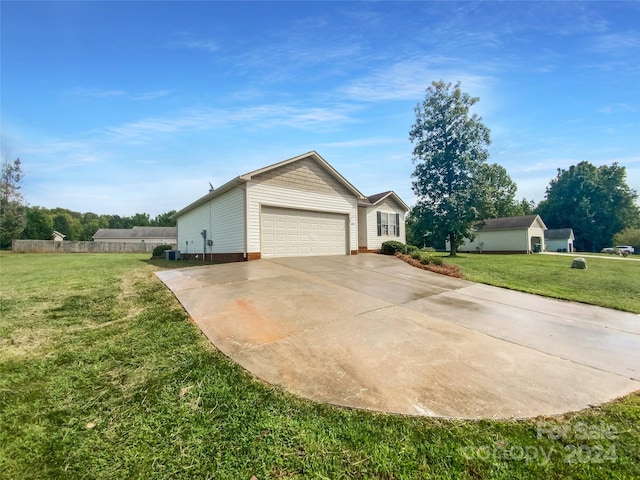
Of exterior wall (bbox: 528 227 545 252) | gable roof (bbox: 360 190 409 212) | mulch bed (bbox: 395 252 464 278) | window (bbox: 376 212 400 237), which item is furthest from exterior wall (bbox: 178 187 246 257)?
exterior wall (bbox: 528 227 545 252)

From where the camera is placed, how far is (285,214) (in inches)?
495

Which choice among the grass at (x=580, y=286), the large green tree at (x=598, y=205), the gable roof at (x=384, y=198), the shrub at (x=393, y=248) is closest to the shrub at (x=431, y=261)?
the grass at (x=580, y=286)

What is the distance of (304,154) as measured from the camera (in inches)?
511

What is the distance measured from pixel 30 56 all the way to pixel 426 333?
14.1m

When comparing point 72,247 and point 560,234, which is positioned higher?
point 560,234

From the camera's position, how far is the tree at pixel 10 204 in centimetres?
3184

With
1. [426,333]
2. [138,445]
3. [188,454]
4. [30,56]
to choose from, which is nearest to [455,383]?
[426,333]

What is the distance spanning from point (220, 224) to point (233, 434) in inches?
495

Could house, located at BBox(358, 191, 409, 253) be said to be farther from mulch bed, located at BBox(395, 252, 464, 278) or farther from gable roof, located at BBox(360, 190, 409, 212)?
mulch bed, located at BBox(395, 252, 464, 278)

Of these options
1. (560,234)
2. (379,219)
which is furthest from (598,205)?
(379,219)

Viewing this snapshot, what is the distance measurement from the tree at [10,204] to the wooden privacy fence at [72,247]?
5.13 meters

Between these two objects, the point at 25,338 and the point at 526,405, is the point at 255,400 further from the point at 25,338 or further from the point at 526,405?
the point at 25,338

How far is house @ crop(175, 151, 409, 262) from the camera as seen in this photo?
37.8ft

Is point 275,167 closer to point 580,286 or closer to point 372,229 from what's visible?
point 372,229
